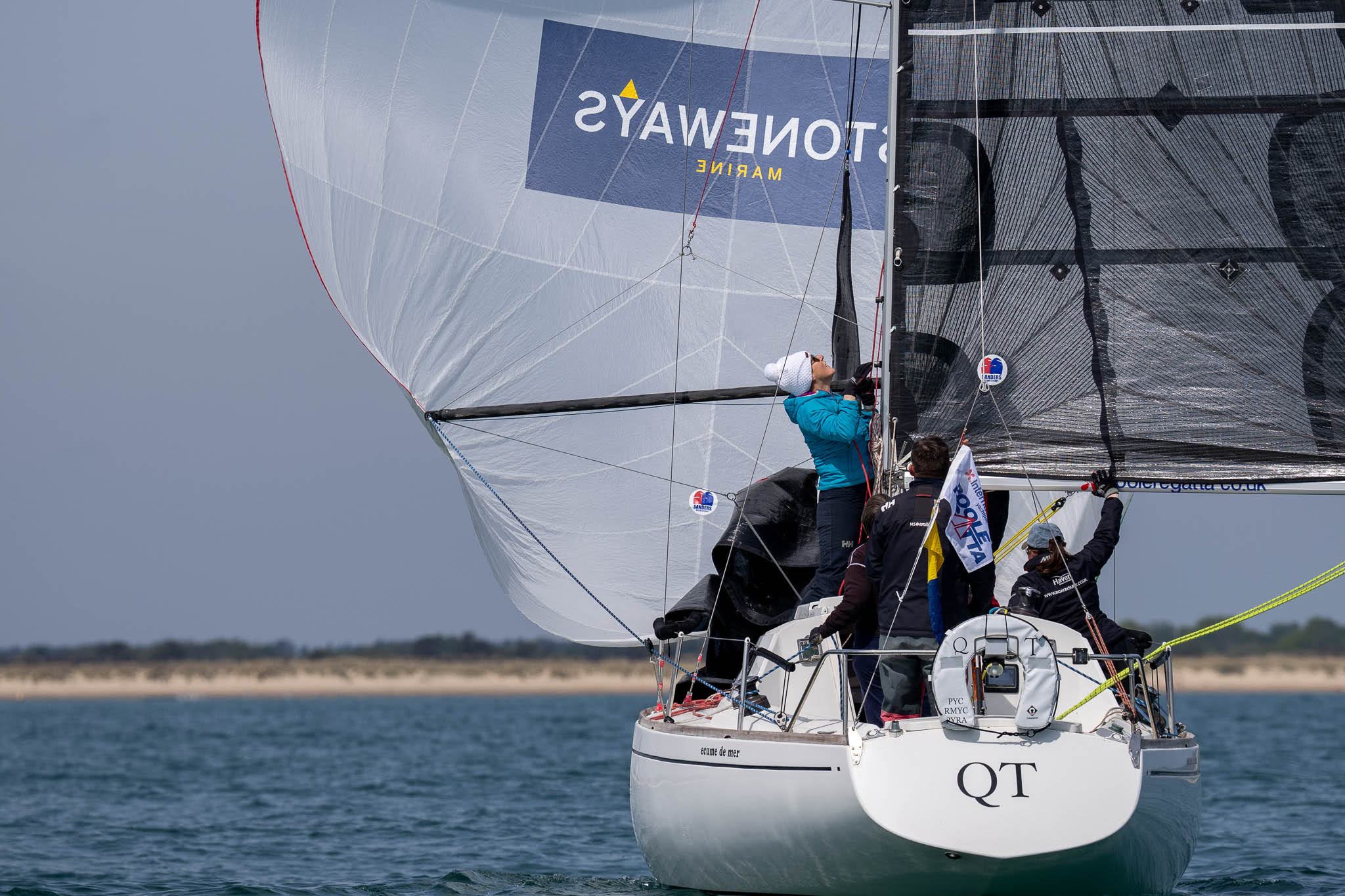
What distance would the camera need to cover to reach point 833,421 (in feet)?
25.9

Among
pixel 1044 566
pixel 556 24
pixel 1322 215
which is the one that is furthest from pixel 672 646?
pixel 556 24

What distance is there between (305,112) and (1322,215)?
22.7 ft

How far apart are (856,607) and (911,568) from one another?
1.14ft

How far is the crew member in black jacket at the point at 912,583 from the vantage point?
663 centimetres

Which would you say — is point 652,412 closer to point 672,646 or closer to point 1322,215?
point 672,646

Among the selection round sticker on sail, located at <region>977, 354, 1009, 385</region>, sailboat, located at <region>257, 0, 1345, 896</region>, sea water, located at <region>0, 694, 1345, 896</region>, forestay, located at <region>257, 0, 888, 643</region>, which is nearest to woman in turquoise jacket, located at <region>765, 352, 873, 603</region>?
sailboat, located at <region>257, 0, 1345, 896</region>

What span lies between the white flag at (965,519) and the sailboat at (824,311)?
0.41 m

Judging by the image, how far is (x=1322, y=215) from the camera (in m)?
7.69

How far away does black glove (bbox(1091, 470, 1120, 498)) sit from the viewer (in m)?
7.64

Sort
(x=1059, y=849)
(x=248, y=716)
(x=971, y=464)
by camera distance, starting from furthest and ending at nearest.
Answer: (x=248, y=716)
(x=971, y=464)
(x=1059, y=849)

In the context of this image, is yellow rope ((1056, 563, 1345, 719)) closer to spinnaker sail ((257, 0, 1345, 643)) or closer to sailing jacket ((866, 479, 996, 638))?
sailing jacket ((866, 479, 996, 638))

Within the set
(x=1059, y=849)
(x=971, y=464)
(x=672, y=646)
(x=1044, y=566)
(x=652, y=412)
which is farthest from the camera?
(x=652, y=412)

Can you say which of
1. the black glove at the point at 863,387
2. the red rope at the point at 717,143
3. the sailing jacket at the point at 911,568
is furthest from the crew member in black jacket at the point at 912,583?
the red rope at the point at 717,143

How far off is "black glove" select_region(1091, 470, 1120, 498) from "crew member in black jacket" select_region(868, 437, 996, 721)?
1120mm
